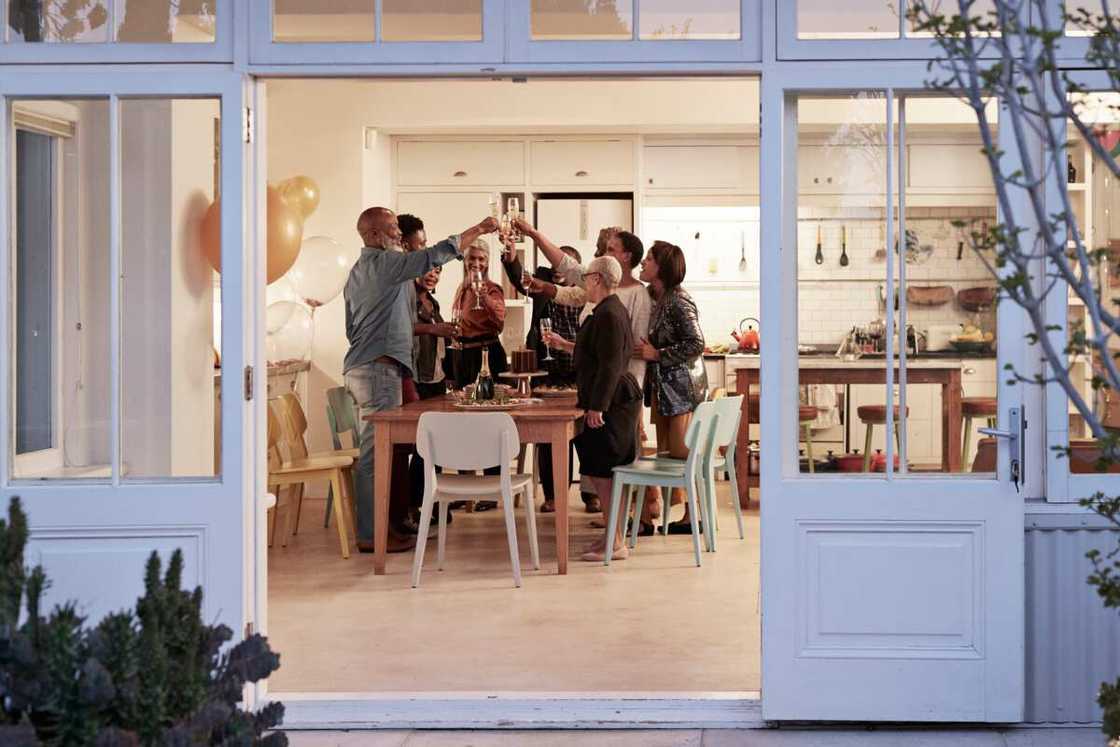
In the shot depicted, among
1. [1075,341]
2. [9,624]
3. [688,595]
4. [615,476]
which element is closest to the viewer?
[9,624]

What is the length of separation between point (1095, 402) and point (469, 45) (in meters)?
2.18

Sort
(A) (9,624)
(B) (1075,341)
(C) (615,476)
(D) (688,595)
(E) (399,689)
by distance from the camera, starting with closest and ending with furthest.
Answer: (A) (9,624), (B) (1075,341), (E) (399,689), (D) (688,595), (C) (615,476)

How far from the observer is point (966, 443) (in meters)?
4.14

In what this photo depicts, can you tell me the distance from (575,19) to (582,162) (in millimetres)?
6817

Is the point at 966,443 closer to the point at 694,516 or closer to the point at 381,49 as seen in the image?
the point at 381,49

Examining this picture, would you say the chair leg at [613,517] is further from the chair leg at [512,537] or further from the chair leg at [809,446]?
the chair leg at [809,446]

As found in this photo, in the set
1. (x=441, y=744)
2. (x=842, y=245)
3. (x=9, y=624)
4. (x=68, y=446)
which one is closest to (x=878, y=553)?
(x=842, y=245)

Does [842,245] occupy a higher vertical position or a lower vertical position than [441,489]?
higher

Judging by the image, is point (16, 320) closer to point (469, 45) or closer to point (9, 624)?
A: point (469, 45)

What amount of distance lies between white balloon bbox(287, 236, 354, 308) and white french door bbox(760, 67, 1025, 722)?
17.6 feet

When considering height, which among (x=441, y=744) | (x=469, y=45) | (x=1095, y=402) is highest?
(x=469, y=45)

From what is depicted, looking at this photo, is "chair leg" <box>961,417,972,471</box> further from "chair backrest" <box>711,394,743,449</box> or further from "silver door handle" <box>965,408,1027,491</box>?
"chair backrest" <box>711,394,743,449</box>

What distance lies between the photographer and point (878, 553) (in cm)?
409

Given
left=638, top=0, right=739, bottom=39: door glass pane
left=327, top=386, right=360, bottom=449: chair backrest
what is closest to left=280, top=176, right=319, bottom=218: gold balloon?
left=327, top=386, right=360, bottom=449: chair backrest
